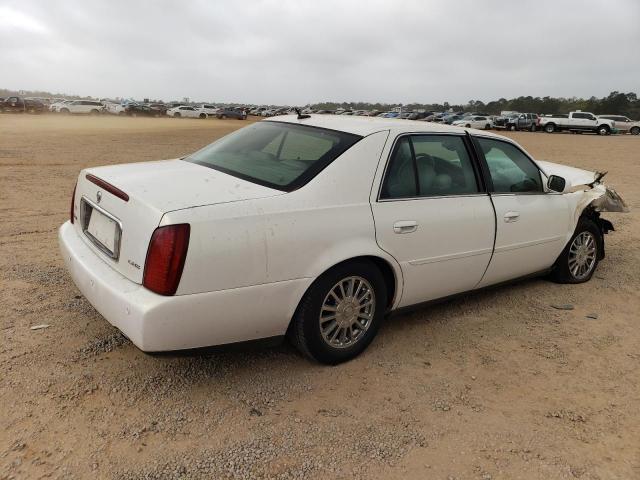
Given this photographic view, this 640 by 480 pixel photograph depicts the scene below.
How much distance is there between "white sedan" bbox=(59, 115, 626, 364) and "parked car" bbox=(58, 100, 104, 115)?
50.6 metres

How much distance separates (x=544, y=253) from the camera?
450 cm

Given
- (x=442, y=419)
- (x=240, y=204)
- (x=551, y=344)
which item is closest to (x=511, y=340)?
(x=551, y=344)

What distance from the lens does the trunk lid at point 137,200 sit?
2.64 metres

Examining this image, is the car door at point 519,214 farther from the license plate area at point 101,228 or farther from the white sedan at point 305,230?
the license plate area at point 101,228

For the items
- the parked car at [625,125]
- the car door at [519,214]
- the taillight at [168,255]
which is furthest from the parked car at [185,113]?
the taillight at [168,255]

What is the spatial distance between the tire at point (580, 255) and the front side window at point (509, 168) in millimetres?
799

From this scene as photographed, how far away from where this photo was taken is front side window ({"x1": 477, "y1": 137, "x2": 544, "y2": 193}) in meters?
4.04

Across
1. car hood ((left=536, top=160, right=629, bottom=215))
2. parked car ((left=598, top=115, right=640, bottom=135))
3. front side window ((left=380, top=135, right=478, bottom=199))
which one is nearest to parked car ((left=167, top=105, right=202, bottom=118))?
parked car ((left=598, top=115, right=640, bottom=135))

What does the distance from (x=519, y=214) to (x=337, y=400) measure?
2161 millimetres

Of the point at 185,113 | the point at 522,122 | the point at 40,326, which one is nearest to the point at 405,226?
the point at 40,326

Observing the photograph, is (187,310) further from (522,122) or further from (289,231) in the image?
(522,122)

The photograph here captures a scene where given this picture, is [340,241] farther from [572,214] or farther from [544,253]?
[572,214]

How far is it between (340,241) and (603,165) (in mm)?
16591

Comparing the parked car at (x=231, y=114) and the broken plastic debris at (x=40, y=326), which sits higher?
the parked car at (x=231, y=114)
